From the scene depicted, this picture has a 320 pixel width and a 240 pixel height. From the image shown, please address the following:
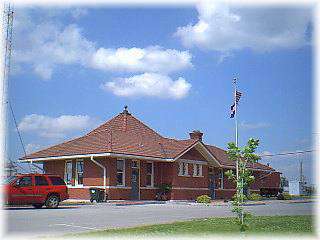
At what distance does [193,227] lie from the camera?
14.4m

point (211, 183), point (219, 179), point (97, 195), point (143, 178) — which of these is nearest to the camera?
point (97, 195)

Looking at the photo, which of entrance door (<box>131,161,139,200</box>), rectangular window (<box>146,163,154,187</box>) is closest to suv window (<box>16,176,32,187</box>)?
entrance door (<box>131,161,139,200</box>)

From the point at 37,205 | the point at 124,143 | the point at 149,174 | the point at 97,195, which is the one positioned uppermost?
the point at 124,143

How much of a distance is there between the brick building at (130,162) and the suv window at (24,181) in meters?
6.31

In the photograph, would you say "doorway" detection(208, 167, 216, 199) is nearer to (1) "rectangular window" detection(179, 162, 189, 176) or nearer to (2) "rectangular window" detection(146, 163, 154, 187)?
(1) "rectangular window" detection(179, 162, 189, 176)

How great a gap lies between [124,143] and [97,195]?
177 inches

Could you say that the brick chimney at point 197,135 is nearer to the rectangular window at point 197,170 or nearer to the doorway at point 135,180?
the rectangular window at point 197,170

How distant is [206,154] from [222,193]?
5.43 meters

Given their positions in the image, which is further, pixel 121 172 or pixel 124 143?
pixel 124 143

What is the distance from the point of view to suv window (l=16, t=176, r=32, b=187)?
76.9 feet

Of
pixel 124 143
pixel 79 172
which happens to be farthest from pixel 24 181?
pixel 124 143

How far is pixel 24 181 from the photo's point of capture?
23703mm

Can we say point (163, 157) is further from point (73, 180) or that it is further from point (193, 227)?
point (193, 227)

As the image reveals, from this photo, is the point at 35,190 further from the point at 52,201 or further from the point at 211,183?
the point at 211,183
